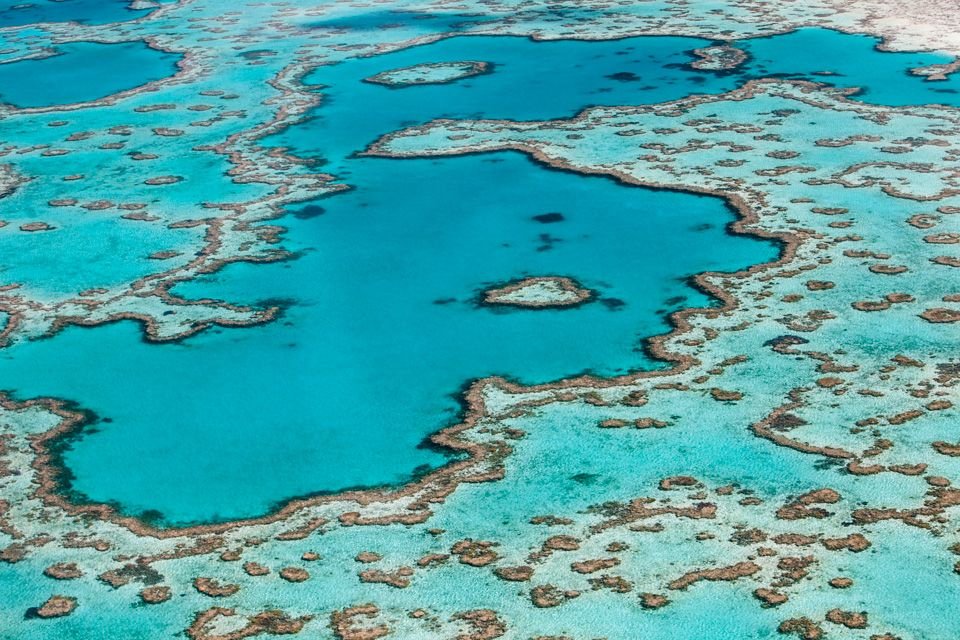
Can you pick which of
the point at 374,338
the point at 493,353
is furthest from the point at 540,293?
the point at 374,338

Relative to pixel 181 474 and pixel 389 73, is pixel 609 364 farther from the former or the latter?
pixel 389 73

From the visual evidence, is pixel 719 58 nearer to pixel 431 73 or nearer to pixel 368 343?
pixel 431 73

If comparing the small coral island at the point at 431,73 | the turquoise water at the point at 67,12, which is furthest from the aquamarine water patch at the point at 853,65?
the turquoise water at the point at 67,12

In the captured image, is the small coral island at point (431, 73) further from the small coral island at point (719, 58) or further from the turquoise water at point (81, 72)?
the turquoise water at point (81, 72)

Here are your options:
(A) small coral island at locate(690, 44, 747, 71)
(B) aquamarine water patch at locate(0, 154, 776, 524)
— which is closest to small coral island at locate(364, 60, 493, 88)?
(A) small coral island at locate(690, 44, 747, 71)

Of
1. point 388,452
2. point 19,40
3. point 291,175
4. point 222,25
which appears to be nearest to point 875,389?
point 388,452
